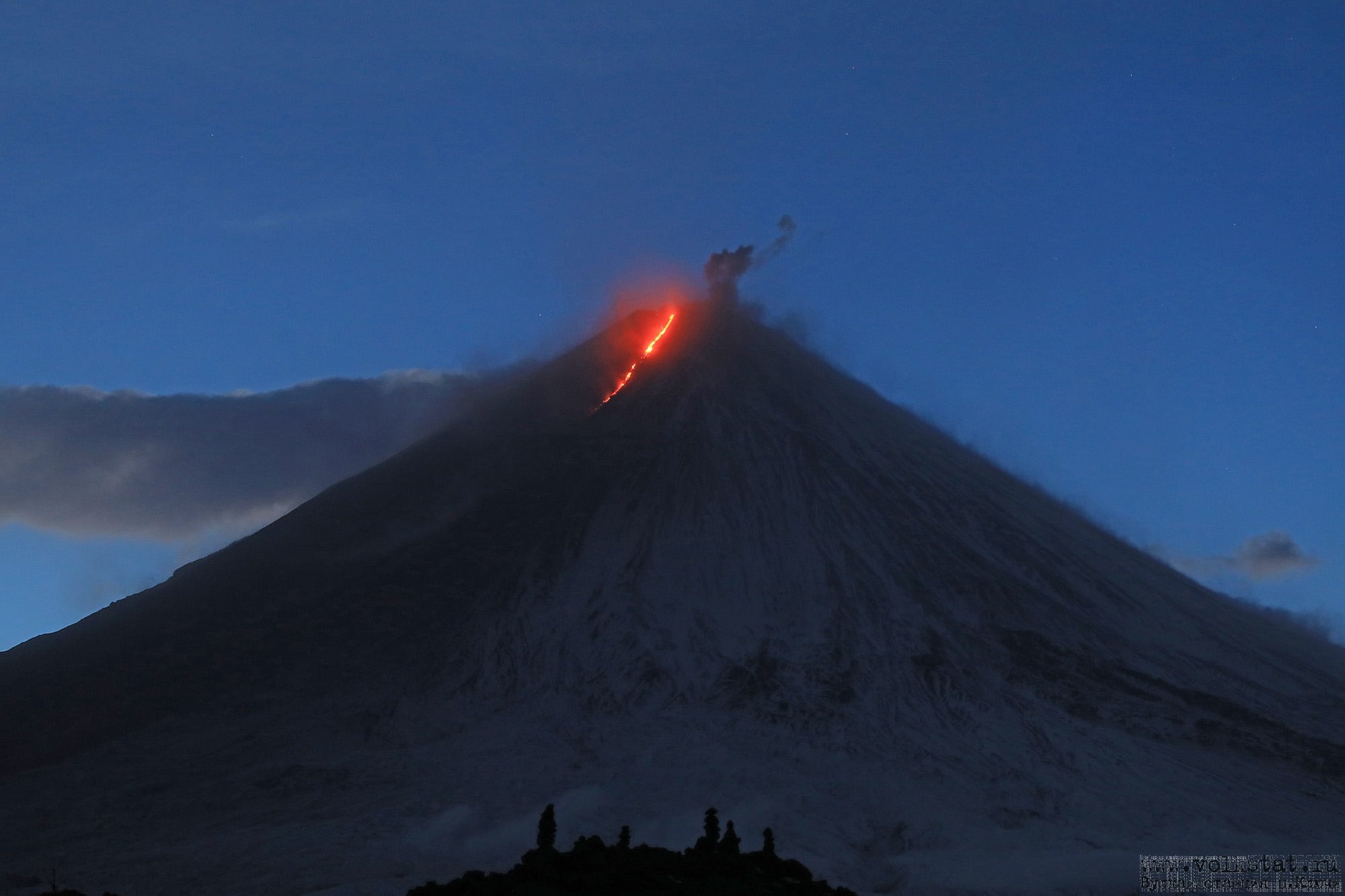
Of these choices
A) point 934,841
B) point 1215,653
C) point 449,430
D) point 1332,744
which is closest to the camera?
point 934,841

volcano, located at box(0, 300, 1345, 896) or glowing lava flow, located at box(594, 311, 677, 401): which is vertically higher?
glowing lava flow, located at box(594, 311, 677, 401)

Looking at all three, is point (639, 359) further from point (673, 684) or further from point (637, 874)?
point (637, 874)

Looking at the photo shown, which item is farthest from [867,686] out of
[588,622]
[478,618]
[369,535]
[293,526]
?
[293,526]

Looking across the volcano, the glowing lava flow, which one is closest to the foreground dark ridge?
the volcano

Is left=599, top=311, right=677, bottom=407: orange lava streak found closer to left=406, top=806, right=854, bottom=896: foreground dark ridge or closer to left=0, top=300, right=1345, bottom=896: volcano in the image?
left=0, top=300, right=1345, bottom=896: volcano

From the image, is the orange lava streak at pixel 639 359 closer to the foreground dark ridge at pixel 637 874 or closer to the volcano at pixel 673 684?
the volcano at pixel 673 684

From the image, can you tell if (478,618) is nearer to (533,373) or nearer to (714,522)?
(714,522)
